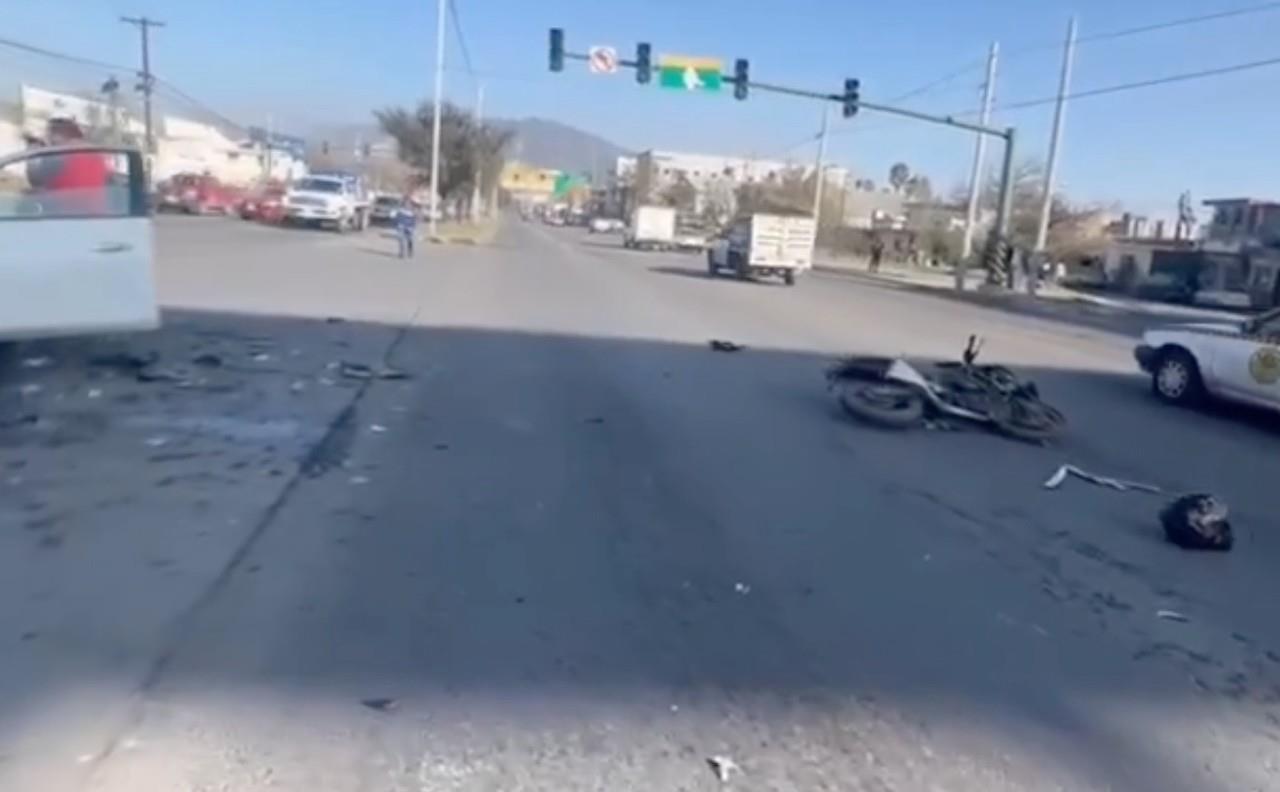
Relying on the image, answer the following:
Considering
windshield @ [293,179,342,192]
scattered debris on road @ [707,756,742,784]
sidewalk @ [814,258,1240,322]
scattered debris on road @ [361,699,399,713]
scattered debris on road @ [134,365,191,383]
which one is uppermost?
windshield @ [293,179,342,192]

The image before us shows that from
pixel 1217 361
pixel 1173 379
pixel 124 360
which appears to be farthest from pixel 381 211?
pixel 1217 361

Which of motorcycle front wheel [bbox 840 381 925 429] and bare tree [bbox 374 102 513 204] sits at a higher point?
bare tree [bbox 374 102 513 204]

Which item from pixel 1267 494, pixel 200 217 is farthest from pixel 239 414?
pixel 200 217

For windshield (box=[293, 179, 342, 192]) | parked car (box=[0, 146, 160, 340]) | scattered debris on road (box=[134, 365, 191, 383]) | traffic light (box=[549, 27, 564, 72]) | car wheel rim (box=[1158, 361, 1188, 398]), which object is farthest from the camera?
windshield (box=[293, 179, 342, 192])

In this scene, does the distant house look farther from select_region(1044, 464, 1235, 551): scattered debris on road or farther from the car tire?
select_region(1044, 464, 1235, 551): scattered debris on road

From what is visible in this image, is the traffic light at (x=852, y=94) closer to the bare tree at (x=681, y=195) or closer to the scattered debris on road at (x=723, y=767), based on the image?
the scattered debris on road at (x=723, y=767)

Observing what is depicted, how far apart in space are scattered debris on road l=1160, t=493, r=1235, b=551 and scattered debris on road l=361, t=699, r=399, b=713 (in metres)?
4.90

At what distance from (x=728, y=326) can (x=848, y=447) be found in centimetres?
952

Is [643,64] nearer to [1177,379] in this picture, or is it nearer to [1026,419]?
[1177,379]

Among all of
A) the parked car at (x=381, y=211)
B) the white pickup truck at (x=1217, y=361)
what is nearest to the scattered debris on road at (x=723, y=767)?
the white pickup truck at (x=1217, y=361)

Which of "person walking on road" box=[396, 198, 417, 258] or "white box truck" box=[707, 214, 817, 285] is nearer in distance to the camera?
"person walking on road" box=[396, 198, 417, 258]

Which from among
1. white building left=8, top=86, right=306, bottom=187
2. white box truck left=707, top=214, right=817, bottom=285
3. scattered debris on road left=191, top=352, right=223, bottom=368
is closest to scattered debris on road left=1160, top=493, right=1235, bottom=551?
scattered debris on road left=191, top=352, right=223, bottom=368

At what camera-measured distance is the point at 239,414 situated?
7.93m

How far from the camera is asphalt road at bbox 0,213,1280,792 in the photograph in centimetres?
335
